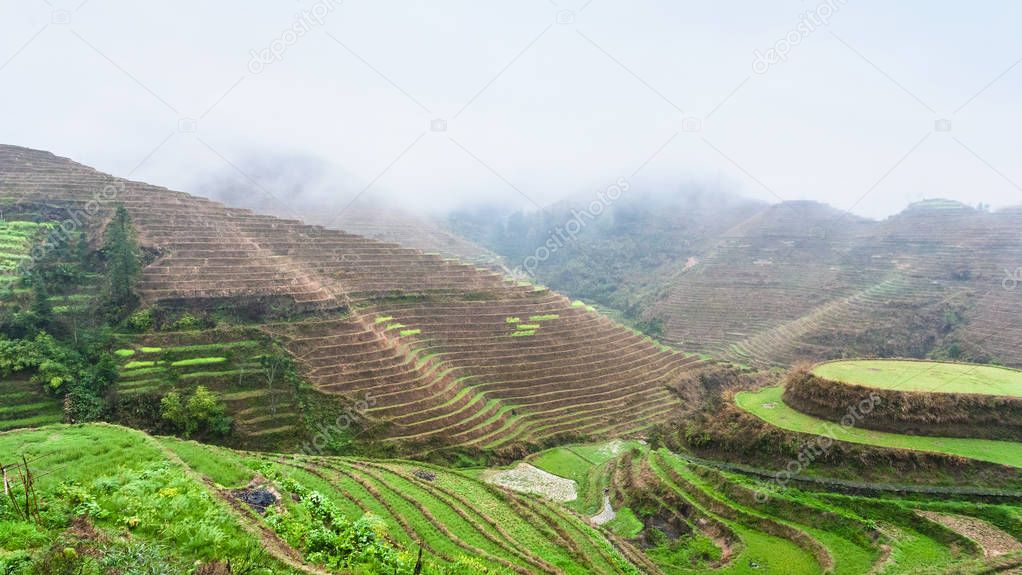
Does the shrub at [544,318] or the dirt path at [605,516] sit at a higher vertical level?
the shrub at [544,318]

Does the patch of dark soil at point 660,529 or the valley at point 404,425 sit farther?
the patch of dark soil at point 660,529

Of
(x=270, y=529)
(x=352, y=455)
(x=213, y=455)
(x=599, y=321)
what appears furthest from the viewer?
(x=599, y=321)

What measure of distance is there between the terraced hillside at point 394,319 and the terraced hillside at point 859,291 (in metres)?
24.8

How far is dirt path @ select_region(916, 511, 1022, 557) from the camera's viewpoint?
14.0 meters

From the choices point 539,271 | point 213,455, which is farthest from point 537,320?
point 539,271

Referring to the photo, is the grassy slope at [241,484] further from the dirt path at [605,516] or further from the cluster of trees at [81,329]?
the cluster of trees at [81,329]

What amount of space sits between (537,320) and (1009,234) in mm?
75743

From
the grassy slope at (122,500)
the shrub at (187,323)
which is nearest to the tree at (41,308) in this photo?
the shrub at (187,323)

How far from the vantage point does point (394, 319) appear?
37750mm

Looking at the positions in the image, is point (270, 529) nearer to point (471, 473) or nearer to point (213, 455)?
point (213, 455)

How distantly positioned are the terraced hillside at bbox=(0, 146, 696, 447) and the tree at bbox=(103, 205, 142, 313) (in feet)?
2.68

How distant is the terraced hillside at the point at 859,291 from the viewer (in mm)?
57312

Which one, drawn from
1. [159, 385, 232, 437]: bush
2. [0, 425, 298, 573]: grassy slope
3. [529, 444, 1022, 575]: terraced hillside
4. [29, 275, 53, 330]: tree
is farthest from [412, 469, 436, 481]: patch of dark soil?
[29, 275, 53, 330]: tree

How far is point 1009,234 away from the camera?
72750mm
